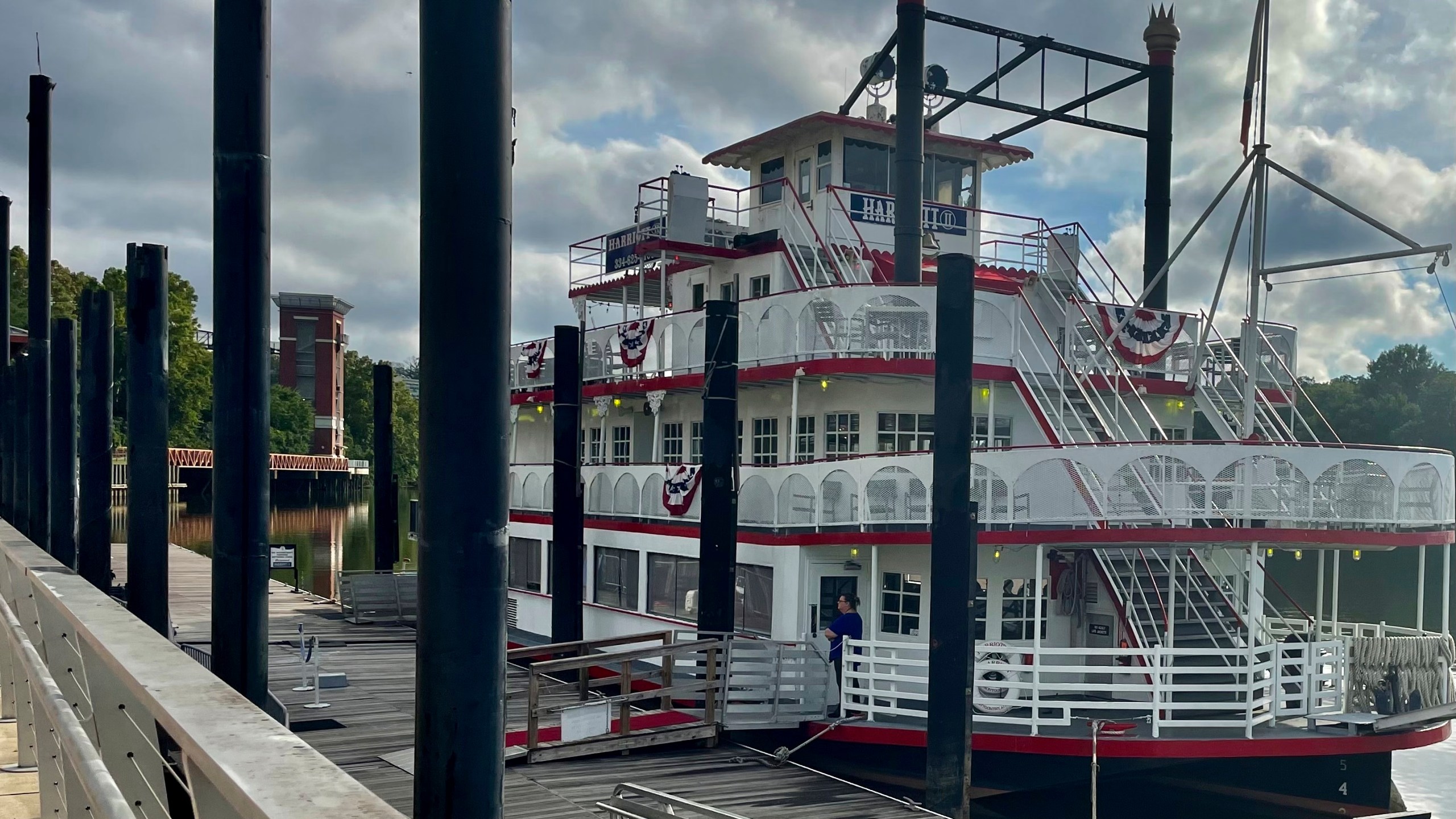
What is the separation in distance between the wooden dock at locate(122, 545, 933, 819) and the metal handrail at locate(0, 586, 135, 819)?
6.33 metres

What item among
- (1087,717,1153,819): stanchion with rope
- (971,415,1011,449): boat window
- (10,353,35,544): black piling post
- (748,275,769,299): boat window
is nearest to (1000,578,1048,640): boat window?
(1087,717,1153,819): stanchion with rope

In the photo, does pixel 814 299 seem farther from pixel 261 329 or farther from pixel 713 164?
pixel 261 329

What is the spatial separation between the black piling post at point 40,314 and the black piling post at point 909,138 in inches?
549

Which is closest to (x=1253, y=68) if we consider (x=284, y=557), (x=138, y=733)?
(x=138, y=733)

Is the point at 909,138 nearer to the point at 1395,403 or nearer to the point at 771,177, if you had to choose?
the point at 771,177

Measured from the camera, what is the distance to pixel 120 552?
40500mm

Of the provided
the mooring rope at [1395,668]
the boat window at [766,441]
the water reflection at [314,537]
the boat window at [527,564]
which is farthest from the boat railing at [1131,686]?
the water reflection at [314,537]

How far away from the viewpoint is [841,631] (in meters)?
14.7

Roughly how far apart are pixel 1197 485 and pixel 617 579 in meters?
9.57

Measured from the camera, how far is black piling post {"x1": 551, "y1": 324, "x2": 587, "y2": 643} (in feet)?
57.0

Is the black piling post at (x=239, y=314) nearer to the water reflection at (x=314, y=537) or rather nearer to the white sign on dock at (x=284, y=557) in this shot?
the white sign on dock at (x=284, y=557)

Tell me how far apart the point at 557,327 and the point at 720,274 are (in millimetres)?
4783

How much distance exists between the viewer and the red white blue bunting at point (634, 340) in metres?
20.7

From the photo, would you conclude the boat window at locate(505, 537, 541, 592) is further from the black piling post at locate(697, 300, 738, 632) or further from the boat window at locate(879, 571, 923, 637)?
the boat window at locate(879, 571, 923, 637)
